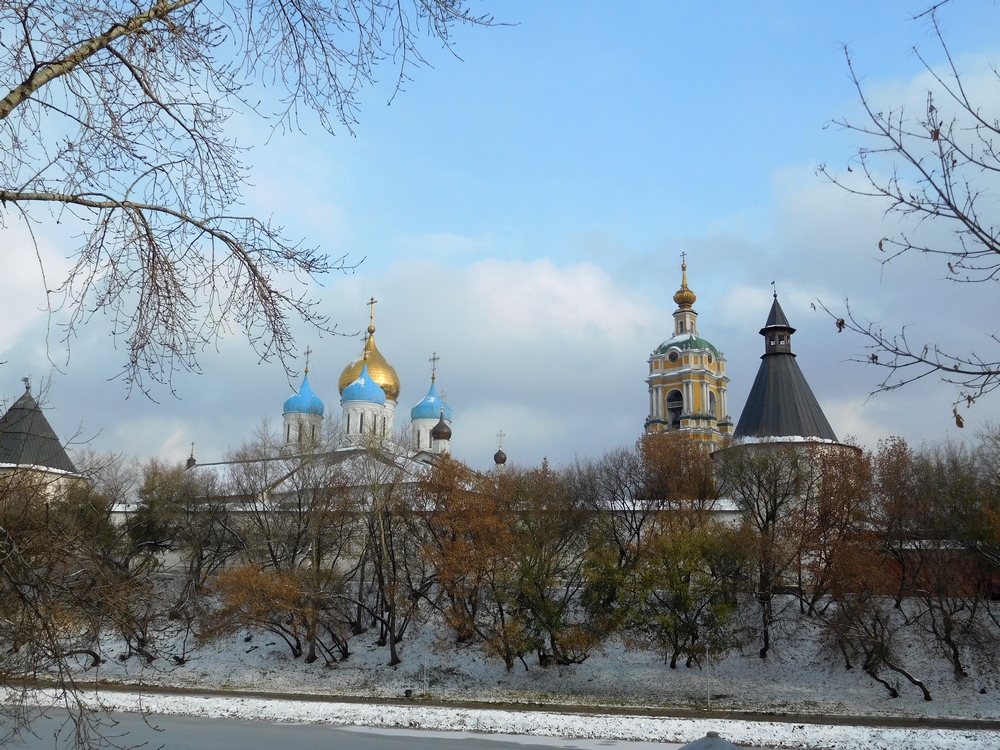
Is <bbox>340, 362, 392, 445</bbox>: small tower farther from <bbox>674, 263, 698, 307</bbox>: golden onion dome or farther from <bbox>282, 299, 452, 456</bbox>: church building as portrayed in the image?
<bbox>674, 263, 698, 307</bbox>: golden onion dome

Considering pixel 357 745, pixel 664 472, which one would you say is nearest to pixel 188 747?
pixel 357 745

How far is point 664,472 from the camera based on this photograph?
33.1 metres

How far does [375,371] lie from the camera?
52.3 metres

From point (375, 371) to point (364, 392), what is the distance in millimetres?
3469

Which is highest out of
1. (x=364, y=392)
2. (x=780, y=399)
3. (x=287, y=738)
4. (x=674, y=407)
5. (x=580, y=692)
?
(x=674, y=407)

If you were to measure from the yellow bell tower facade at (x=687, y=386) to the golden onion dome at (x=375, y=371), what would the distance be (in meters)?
14.7

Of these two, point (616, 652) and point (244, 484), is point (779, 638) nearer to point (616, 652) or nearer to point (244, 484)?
point (616, 652)

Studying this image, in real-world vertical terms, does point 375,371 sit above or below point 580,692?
above

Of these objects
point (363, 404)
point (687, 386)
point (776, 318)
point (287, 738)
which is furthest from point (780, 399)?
point (287, 738)

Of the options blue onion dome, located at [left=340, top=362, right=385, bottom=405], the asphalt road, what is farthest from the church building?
the asphalt road

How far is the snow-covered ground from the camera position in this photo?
56.5 feet

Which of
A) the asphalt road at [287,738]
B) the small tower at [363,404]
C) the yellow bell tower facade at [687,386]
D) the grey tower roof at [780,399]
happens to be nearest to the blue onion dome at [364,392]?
the small tower at [363,404]

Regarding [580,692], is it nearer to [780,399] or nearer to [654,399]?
[780,399]

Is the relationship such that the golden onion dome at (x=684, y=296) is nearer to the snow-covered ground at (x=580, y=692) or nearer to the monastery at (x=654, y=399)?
the monastery at (x=654, y=399)
